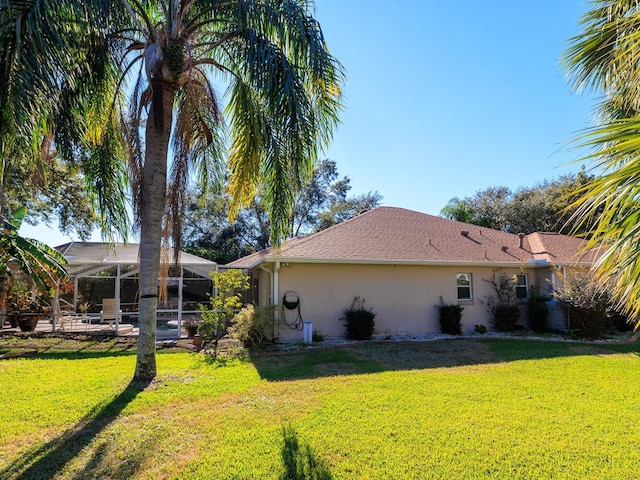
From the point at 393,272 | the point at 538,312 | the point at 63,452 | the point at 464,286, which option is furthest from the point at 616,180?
the point at 538,312

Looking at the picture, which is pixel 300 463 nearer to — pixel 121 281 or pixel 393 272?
pixel 393 272

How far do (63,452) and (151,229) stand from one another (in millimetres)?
4355

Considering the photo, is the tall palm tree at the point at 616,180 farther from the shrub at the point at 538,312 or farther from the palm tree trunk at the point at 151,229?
the shrub at the point at 538,312

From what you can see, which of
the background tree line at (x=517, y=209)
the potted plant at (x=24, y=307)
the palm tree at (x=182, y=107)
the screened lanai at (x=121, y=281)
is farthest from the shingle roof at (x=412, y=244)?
the background tree line at (x=517, y=209)

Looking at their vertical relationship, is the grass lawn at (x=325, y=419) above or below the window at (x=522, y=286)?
below

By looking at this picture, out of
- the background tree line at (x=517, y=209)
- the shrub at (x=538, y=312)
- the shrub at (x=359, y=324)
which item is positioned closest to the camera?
the shrub at (x=359, y=324)

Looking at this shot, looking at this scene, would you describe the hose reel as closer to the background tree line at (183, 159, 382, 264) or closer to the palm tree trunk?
the palm tree trunk

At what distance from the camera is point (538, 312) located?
49.2 ft

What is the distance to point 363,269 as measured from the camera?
554 inches

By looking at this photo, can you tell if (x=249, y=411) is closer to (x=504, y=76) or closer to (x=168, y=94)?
(x=168, y=94)

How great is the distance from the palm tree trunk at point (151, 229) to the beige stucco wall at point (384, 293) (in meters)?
5.59

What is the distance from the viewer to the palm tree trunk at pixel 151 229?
7.75 m

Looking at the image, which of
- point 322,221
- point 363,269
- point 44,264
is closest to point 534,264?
point 363,269

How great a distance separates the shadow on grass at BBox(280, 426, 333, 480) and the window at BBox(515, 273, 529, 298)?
46.7 feet
